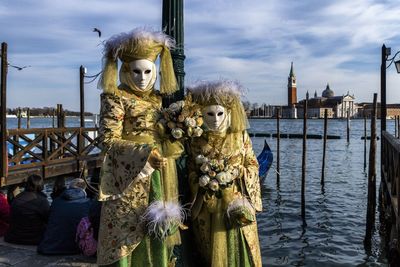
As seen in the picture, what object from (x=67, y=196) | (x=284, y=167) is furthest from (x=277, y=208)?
(x=284, y=167)

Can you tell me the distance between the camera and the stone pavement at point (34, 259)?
12.5ft

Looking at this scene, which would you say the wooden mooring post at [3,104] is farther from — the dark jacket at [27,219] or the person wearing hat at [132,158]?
the person wearing hat at [132,158]

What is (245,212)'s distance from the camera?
2.95 m

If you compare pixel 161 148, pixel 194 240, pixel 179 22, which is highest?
pixel 179 22

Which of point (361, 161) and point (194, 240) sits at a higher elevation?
point (194, 240)

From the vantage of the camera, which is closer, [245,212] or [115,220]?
[115,220]

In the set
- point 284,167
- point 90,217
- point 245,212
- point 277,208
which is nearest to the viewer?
point 245,212

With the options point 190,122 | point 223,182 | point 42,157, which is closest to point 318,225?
point 42,157

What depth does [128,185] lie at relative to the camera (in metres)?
2.65

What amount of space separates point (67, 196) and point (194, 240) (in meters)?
1.62

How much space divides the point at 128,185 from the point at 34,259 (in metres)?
1.89

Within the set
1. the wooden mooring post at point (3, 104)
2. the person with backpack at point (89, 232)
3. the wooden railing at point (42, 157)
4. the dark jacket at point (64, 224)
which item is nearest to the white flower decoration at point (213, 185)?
the person with backpack at point (89, 232)

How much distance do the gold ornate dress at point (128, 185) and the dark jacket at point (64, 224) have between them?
60.0 inches

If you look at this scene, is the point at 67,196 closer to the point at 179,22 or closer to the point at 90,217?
the point at 90,217
